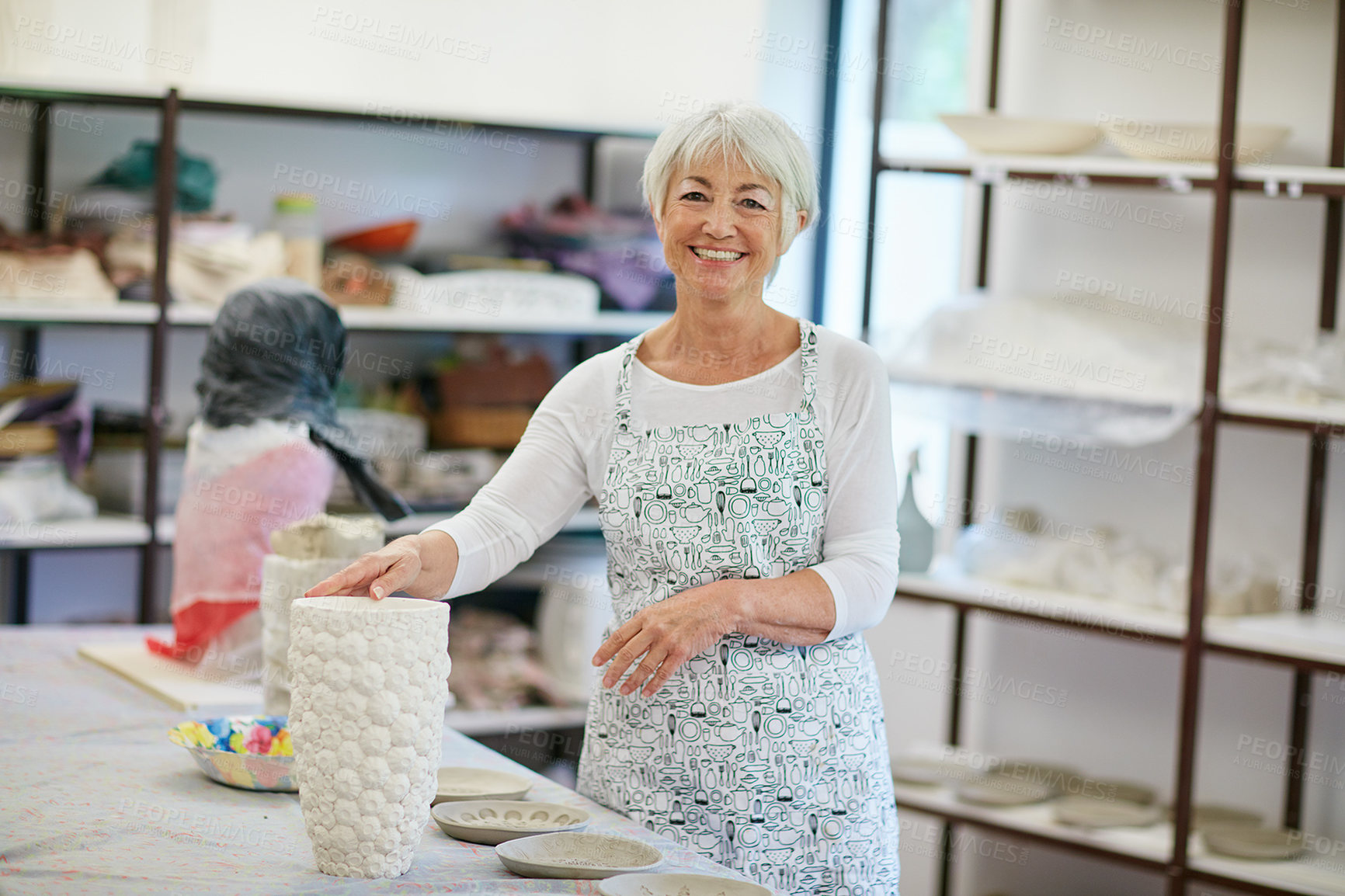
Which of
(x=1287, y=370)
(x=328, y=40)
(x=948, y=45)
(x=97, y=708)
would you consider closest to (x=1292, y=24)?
(x=1287, y=370)

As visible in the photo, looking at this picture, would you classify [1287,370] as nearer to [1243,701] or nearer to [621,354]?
[1243,701]

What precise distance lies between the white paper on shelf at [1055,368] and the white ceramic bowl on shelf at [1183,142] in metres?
0.33

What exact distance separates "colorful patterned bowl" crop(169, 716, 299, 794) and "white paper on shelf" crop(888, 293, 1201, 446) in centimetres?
167

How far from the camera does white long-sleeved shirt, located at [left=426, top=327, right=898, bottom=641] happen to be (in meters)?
1.73

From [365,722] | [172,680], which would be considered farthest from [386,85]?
[365,722]

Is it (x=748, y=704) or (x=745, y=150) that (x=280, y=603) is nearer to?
(x=748, y=704)

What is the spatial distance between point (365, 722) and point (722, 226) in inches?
28.9

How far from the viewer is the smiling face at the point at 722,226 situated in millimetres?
1745

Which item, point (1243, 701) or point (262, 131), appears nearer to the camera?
point (1243, 701)

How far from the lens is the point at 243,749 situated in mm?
1672

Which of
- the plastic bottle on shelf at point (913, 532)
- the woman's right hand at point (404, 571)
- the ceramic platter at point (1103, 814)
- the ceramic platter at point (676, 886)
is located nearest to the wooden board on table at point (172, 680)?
the woman's right hand at point (404, 571)

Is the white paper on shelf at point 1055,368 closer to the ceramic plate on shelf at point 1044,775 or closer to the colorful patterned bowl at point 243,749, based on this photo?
the ceramic plate on shelf at point 1044,775

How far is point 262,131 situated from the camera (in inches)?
140

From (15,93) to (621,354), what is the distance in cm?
179
